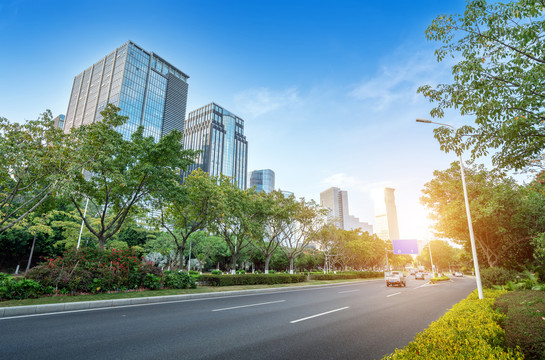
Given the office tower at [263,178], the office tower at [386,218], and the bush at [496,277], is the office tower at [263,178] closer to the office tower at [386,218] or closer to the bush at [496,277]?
the office tower at [386,218]

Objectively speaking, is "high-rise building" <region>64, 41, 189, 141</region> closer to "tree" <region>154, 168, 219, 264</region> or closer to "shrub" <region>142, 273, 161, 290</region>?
"tree" <region>154, 168, 219, 264</region>

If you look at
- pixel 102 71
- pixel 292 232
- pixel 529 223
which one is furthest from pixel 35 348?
pixel 102 71

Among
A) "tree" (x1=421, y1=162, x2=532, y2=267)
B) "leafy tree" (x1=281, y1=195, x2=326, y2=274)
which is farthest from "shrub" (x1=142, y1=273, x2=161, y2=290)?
"tree" (x1=421, y1=162, x2=532, y2=267)

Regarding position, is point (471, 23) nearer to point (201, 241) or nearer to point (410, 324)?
point (410, 324)

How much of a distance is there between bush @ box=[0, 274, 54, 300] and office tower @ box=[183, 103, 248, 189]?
134757 mm

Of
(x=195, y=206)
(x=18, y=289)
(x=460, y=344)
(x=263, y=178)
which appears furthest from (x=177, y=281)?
(x=263, y=178)

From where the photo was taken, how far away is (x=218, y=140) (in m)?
154

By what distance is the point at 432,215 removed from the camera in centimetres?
2255

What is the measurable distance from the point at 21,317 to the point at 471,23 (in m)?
15.3

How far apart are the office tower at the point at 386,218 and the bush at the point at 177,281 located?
522ft

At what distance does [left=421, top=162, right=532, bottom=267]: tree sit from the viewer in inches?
727

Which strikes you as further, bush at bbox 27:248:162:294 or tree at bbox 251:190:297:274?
tree at bbox 251:190:297:274

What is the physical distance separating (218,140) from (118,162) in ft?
468

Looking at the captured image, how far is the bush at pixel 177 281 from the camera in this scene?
16.1 metres
